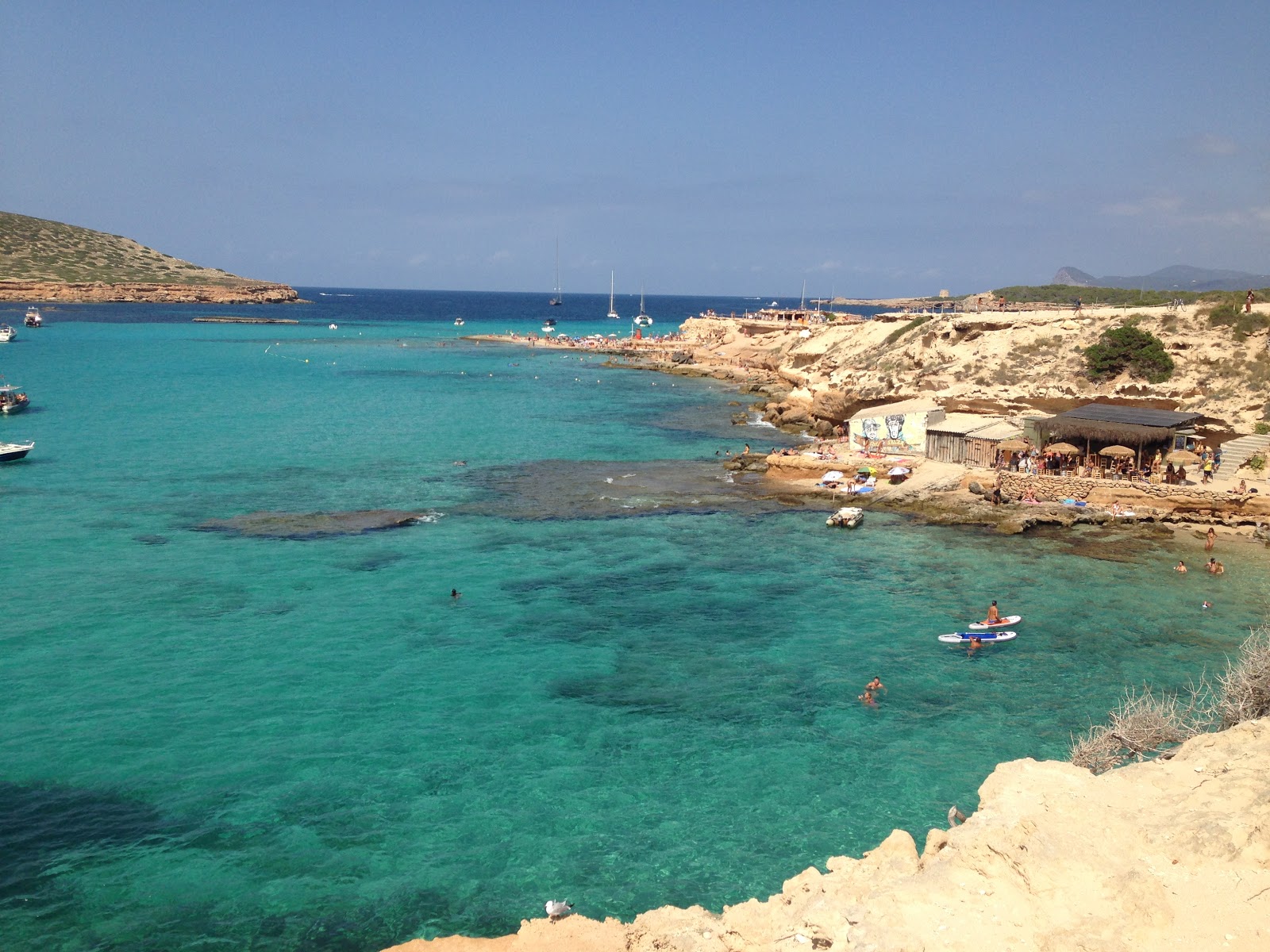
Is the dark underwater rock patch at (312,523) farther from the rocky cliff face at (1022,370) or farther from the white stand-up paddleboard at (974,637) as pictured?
the rocky cliff face at (1022,370)

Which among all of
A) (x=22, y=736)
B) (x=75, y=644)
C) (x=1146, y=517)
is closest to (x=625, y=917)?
(x=22, y=736)

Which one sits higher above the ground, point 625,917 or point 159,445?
point 159,445

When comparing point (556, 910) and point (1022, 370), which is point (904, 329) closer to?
point (1022, 370)

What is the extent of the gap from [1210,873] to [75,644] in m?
24.9

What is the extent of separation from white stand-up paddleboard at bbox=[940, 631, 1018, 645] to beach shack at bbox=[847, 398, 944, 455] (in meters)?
20.6

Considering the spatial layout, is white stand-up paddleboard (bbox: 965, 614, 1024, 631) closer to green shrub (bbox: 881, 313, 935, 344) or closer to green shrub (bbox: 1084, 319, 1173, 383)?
green shrub (bbox: 1084, 319, 1173, 383)

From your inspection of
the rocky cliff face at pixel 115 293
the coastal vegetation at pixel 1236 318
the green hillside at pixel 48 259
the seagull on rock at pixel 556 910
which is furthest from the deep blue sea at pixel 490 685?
the green hillside at pixel 48 259

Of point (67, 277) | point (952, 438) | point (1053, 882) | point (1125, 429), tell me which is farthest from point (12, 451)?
point (67, 277)

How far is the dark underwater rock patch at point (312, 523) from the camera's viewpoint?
33375 mm

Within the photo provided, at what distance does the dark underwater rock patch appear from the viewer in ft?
109

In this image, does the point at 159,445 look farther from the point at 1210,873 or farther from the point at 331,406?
the point at 1210,873

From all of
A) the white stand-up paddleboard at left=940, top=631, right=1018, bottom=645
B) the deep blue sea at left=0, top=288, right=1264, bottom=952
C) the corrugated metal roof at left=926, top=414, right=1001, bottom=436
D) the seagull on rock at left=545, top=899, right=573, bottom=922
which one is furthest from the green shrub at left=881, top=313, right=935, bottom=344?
the seagull on rock at left=545, top=899, right=573, bottom=922

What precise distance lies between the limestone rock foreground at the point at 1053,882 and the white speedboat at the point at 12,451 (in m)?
42.3

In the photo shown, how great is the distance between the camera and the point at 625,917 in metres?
14.1
